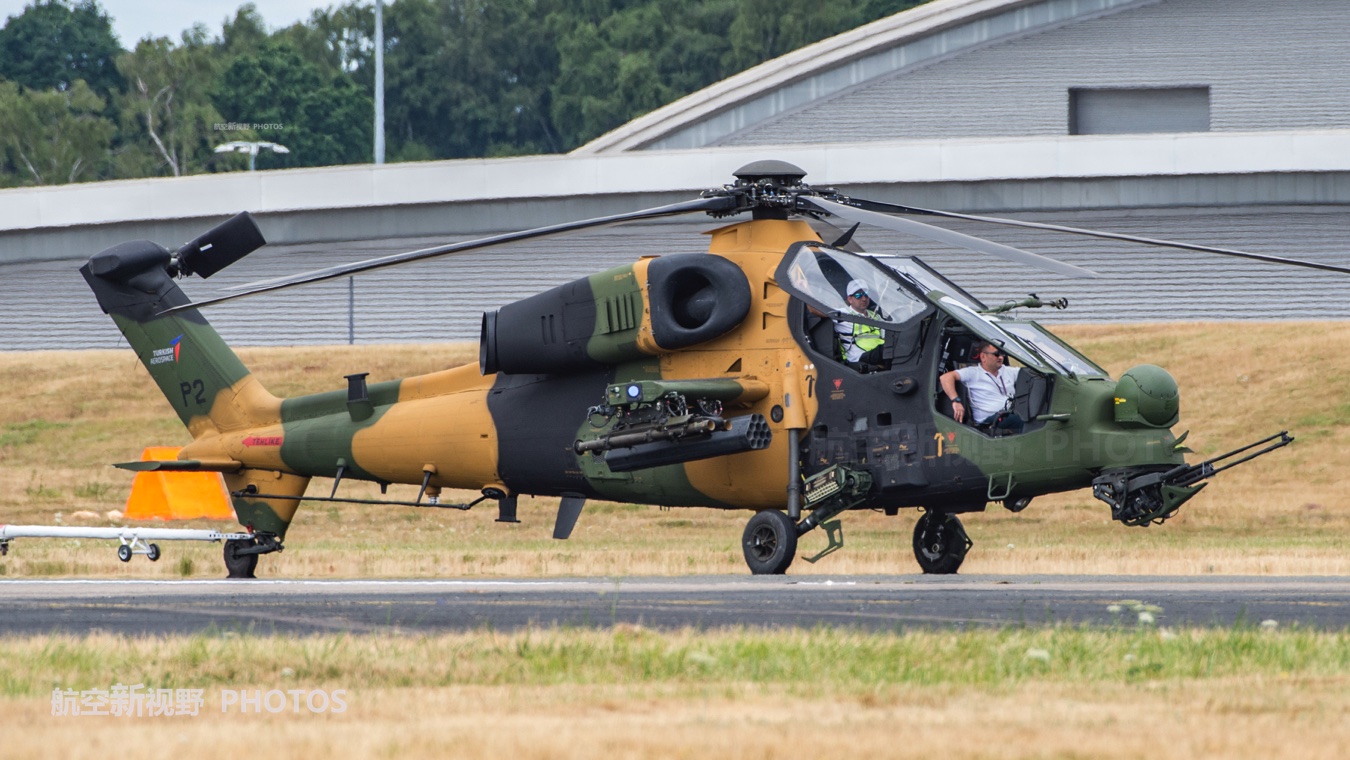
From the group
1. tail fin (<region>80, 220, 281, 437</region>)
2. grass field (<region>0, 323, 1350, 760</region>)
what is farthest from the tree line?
grass field (<region>0, 323, 1350, 760</region>)

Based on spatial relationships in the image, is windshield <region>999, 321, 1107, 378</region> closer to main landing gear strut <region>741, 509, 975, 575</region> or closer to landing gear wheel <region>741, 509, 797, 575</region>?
main landing gear strut <region>741, 509, 975, 575</region>


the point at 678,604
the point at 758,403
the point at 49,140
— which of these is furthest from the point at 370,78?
the point at 678,604

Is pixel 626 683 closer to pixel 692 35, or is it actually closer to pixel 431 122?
pixel 692 35

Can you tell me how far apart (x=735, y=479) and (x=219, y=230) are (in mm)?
6500

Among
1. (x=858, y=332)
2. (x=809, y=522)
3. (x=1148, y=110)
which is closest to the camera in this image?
(x=809, y=522)

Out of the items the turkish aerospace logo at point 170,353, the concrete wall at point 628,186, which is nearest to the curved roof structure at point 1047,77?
the concrete wall at point 628,186

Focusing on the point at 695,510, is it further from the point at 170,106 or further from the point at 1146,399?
the point at 170,106

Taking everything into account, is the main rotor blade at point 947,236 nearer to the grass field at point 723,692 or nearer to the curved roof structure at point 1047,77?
the grass field at point 723,692

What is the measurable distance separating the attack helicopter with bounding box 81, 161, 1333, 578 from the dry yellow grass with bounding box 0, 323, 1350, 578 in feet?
4.11

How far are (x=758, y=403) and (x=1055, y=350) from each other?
2.89 meters

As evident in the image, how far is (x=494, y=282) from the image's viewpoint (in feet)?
128

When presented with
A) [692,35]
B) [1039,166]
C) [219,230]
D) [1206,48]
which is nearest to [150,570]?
[219,230]

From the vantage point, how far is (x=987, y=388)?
53.0 ft

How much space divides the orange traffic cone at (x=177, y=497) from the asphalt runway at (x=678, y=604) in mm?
12567
